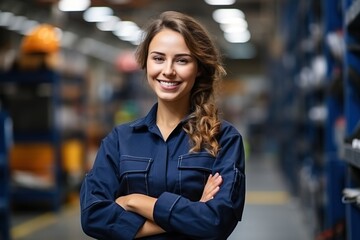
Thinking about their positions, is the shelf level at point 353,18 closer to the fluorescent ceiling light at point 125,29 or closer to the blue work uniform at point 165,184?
the blue work uniform at point 165,184

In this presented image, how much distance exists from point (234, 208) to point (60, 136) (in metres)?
6.88

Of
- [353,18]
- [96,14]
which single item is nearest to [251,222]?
[353,18]

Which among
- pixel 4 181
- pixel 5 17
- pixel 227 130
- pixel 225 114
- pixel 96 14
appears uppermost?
pixel 96 14

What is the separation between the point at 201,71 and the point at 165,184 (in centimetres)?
51

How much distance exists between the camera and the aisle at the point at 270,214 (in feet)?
22.4

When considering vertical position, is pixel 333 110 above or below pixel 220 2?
below


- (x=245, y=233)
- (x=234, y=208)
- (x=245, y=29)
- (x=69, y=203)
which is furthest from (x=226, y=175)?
(x=245, y=29)

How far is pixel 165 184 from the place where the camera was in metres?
2.36

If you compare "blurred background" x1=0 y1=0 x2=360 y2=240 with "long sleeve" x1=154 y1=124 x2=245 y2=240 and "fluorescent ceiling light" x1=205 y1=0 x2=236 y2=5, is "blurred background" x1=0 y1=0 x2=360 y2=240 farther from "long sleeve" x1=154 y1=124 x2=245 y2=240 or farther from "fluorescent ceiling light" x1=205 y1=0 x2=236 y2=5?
"fluorescent ceiling light" x1=205 y1=0 x2=236 y2=5

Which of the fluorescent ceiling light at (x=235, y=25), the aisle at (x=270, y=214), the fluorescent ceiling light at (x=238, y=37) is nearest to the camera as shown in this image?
→ the aisle at (x=270, y=214)

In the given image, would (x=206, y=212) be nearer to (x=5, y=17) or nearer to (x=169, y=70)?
(x=169, y=70)

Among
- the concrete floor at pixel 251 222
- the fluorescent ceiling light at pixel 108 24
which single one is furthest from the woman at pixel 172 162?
the fluorescent ceiling light at pixel 108 24

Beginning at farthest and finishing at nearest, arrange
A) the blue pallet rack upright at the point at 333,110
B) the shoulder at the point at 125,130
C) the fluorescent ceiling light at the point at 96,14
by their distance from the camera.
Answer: the fluorescent ceiling light at the point at 96,14 < the blue pallet rack upright at the point at 333,110 < the shoulder at the point at 125,130

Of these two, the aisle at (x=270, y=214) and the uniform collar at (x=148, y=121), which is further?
the aisle at (x=270, y=214)
